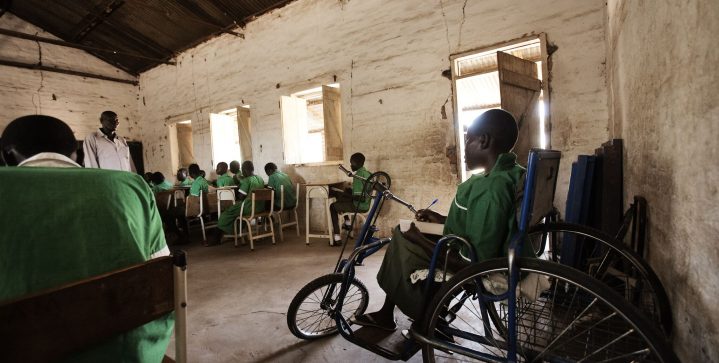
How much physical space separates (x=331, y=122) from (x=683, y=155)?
4844 mm

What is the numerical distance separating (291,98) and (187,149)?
4300mm

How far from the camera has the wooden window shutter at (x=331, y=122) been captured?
18.0ft

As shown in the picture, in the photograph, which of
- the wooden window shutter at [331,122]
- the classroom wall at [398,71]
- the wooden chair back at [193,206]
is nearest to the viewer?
the classroom wall at [398,71]

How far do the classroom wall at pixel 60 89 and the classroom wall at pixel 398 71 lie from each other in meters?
3.45

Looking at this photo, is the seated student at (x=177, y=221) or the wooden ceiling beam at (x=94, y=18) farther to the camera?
the wooden ceiling beam at (x=94, y=18)

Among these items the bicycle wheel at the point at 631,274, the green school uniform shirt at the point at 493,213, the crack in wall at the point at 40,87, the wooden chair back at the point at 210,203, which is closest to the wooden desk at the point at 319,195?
the wooden chair back at the point at 210,203

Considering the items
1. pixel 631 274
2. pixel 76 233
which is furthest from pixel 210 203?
pixel 631 274

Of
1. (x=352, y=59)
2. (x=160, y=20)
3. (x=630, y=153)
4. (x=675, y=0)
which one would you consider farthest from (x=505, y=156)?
(x=160, y=20)

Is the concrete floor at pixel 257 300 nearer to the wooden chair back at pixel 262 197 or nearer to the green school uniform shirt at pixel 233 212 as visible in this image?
the green school uniform shirt at pixel 233 212

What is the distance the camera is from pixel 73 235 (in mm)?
810

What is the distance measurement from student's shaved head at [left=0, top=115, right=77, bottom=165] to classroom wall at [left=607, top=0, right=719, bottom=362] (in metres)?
2.41

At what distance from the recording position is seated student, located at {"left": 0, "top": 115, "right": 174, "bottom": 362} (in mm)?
737

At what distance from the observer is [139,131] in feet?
30.6

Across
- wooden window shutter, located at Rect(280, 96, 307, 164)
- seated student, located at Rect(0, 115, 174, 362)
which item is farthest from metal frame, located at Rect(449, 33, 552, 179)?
seated student, located at Rect(0, 115, 174, 362)
